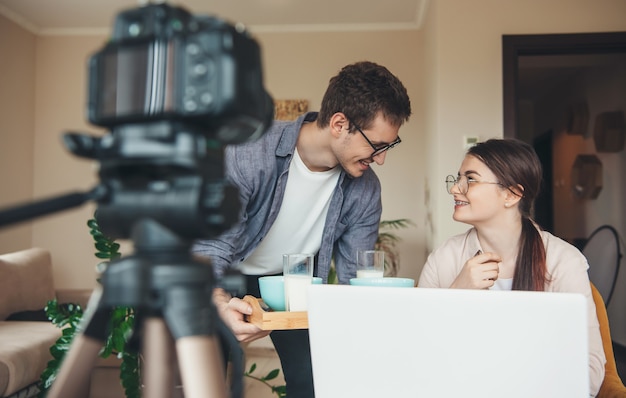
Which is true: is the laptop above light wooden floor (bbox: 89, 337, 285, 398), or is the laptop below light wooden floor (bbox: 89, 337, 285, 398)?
above

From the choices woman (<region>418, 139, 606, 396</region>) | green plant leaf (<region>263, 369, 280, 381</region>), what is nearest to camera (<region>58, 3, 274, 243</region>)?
woman (<region>418, 139, 606, 396</region>)

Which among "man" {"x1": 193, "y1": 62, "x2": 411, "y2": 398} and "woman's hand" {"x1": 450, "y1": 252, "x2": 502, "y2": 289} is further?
"man" {"x1": 193, "y1": 62, "x2": 411, "y2": 398}

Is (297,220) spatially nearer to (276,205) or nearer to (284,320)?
(276,205)

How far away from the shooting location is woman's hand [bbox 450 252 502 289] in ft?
4.71

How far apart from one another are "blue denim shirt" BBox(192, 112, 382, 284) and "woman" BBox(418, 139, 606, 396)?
259 mm

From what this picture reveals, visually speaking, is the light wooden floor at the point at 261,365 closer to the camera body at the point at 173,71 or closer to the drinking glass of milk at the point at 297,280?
the drinking glass of milk at the point at 297,280

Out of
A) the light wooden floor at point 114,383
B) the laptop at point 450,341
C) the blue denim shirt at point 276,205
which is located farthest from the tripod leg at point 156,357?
A: the light wooden floor at point 114,383

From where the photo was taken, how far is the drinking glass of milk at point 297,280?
129 centimetres

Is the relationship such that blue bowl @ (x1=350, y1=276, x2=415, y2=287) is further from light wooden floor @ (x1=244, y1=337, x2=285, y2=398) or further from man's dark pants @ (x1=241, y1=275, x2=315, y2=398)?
light wooden floor @ (x1=244, y1=337, x2=285, y2=398)

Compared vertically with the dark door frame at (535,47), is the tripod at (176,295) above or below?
below

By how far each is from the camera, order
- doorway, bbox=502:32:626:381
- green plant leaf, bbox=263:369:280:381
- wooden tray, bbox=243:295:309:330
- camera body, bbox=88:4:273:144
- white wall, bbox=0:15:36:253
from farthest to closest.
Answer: white wall, bbox=0:15:36:253 < doorway, bbox=502:32:626:381 < green plant leaf, bbox=263:369:280:381 < wooden tray, bbox=243:295:309:330 < camera body, bbox=88:4:273:144

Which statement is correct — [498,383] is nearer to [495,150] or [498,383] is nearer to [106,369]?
[495,150]

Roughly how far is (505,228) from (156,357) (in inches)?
55.9

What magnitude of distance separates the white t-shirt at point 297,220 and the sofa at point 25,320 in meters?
1.66
